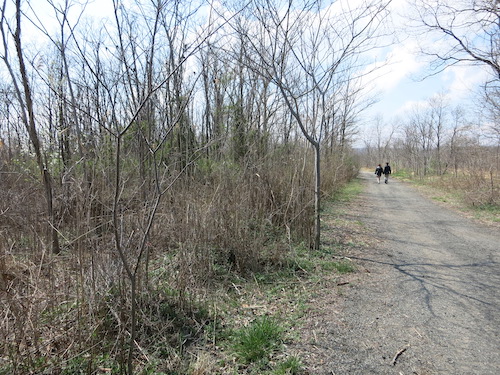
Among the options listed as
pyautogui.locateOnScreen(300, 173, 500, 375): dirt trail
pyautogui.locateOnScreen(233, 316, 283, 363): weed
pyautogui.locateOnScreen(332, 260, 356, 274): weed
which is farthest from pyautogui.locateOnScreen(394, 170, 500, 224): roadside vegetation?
pyautogui.locateOnScreen(233, 316, 283, 363): weed

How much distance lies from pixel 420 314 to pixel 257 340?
69.7 inches

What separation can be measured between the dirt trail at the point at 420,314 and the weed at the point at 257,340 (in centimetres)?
39

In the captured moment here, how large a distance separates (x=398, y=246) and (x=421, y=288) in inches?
85.1

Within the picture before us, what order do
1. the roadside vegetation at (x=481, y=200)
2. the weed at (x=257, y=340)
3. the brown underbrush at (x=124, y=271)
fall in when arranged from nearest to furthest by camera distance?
the brown underbrush at (x=124, y=271) < the weed at (x=257, y=340) < the roadside vegetation at (x=481, y=200)

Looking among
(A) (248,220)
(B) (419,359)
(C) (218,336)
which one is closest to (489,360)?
(B) (419,359)

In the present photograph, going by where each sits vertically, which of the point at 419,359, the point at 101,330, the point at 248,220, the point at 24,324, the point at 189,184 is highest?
the point at 189,184

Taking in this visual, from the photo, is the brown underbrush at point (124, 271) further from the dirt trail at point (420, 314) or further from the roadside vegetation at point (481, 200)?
→ the roadside vegetation at point (481, 200)

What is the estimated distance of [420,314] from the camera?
126 inches

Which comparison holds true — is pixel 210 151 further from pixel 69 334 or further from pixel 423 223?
pixel 423 223

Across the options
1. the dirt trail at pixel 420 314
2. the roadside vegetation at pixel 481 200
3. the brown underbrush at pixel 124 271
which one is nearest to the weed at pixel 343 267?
the dirt trail at pixel 420 314

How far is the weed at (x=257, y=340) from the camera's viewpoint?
2568mm

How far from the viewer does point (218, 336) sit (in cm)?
291

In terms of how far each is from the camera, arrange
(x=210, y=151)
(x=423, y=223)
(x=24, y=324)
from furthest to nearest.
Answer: (x=423, y=223) → (x=210, y=151) → (x=24, y=324)

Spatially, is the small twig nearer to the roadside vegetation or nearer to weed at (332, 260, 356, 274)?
weed at (332, 260, 356, 274)
